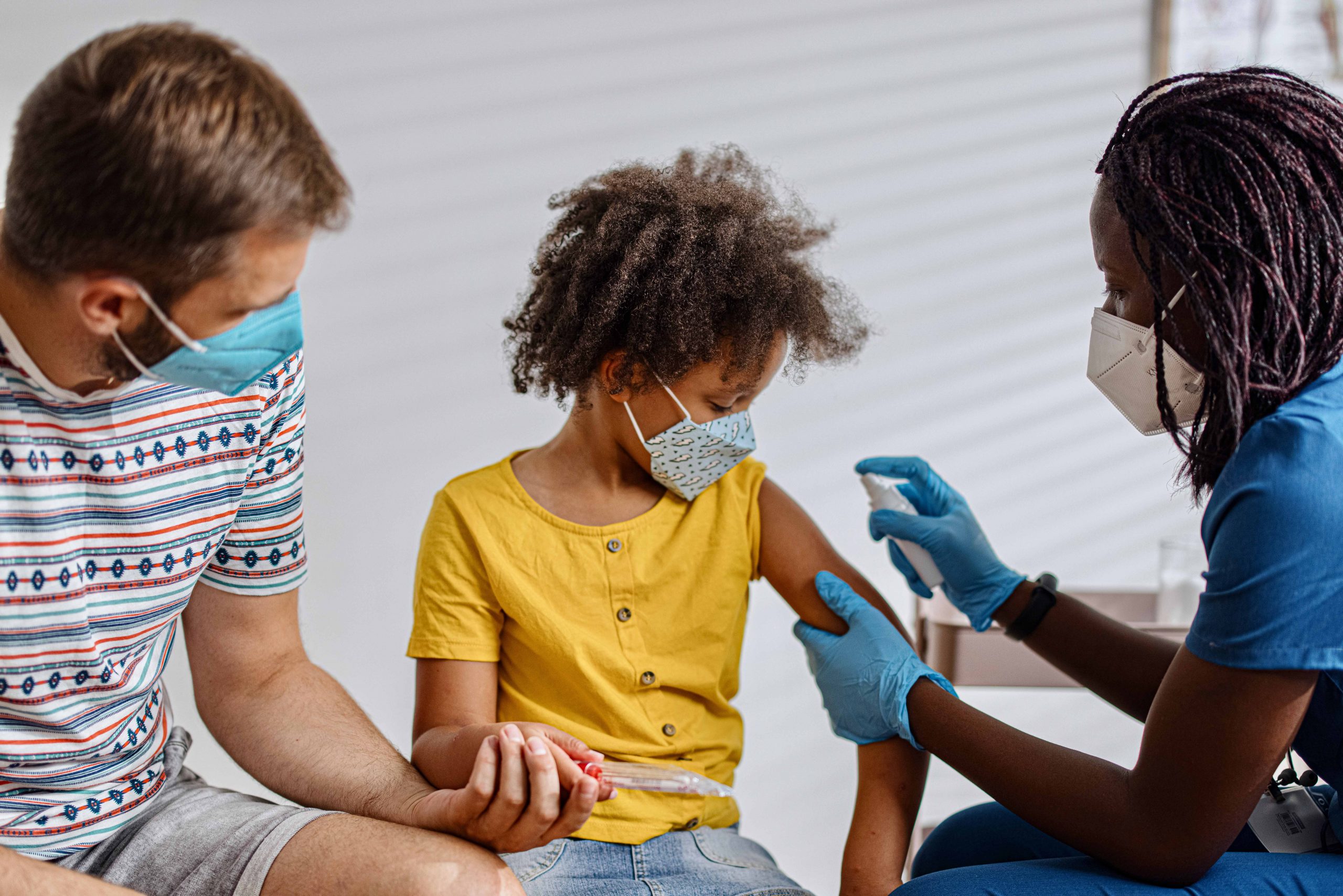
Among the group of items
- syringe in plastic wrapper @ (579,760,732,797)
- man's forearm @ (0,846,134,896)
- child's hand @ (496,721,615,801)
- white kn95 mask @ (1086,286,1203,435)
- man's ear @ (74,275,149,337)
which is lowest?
syringe in plastic wrapper @ (579,760,732,797)

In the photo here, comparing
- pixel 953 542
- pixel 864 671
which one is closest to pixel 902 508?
pixel 953 542

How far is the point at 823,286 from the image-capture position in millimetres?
1551

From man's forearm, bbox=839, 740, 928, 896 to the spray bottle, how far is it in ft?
1.05

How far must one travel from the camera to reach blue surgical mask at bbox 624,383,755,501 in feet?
4.83

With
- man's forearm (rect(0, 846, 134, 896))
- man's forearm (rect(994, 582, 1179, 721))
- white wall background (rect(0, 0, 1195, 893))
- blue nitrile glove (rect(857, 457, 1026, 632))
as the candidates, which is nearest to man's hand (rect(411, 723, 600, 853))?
man's forearm (rect(0, 846, 134, 896))

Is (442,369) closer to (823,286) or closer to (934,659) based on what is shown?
(823,286)

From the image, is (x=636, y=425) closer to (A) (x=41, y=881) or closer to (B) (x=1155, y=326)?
(B) (x=1155, y=326)

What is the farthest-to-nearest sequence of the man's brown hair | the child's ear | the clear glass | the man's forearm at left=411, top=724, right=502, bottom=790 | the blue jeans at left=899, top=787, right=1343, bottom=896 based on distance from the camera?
1. the clear glass
2. the child's ear
3. the man's forearm at left=411, top=724, right=502, bottom=790
4. the blue jeans at left=899, top=787, right=1343, bottom=896
5. the man's brown hair

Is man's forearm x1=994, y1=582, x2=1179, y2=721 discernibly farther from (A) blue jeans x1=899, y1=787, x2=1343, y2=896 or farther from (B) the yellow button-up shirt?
(B) the yellow button-up shirt

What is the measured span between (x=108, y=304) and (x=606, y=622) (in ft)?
2.56

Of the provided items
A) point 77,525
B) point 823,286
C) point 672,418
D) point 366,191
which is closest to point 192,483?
point 77,525

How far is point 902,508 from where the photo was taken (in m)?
1.65

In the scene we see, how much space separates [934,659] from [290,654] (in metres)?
1.03

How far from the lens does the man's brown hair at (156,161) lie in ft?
2.92
